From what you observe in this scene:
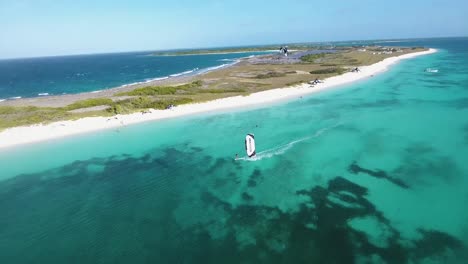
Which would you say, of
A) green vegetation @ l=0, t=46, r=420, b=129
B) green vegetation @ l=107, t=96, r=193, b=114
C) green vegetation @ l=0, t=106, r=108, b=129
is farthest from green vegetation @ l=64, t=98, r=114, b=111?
green vegetation @ l=107, t=96, r=193, b=114

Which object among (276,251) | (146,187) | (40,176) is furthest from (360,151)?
(40,176)

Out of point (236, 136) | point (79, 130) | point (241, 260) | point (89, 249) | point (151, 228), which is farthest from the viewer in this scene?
point (79, 130)

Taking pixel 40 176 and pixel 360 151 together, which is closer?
pixel 40 176

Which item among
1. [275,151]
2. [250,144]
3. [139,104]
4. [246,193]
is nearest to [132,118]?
[139,104]

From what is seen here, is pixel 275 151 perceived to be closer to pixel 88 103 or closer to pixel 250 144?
pixel 250 144

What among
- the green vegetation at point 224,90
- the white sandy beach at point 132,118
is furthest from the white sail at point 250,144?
the green vegetation at point 224,90

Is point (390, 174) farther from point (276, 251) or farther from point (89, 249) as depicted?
point (89, 249)

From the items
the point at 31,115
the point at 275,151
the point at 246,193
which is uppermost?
the point at 31,115

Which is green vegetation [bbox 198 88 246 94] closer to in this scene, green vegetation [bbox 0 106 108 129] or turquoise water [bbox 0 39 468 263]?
turquoise water [bbox 0 39 468 263]
